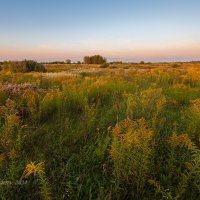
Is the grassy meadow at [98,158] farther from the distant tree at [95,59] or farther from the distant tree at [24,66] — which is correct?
the distant tree at [95,59]

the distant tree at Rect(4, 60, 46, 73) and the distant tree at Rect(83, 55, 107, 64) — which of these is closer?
the distant tree at Rect(4, 60, 46, 73)

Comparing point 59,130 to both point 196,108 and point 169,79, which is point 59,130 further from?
point 169,79

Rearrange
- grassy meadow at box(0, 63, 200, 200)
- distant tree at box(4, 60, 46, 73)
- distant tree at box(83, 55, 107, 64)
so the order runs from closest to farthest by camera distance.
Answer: grassy meadow at box(0, 63, 200, 200), distant tree at box(4, 60, 46, 73), distant tree at box(83, 55, 107, 64)

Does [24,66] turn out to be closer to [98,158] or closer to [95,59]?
[98,158]

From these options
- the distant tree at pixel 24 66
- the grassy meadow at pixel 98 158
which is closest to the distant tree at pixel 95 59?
the distant tree at pixel 24 66

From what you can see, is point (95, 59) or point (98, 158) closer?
point (98, 158)

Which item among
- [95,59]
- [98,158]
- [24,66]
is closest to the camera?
[98,158]

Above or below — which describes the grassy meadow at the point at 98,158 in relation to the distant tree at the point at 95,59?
above

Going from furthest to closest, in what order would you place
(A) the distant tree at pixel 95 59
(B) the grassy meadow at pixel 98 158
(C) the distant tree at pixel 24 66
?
(A) the distant tree at pixel 95 59 → (C) the distant tree at pixel 24 66 → (B) the grassy meadow at pixel 98 158

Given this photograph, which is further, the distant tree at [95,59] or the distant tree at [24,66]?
the distant tree at [95,59]

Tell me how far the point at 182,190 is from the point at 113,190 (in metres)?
0.65

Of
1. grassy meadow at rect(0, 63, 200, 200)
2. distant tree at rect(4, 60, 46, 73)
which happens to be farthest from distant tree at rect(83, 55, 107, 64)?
grassy meadow at rect(0, 63, 200, 200)

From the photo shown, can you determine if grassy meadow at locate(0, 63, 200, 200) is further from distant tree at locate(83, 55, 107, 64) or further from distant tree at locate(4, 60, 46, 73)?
distant tree at locate(83, 55, 107, 64)

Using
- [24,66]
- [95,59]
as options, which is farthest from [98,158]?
[95,59]
